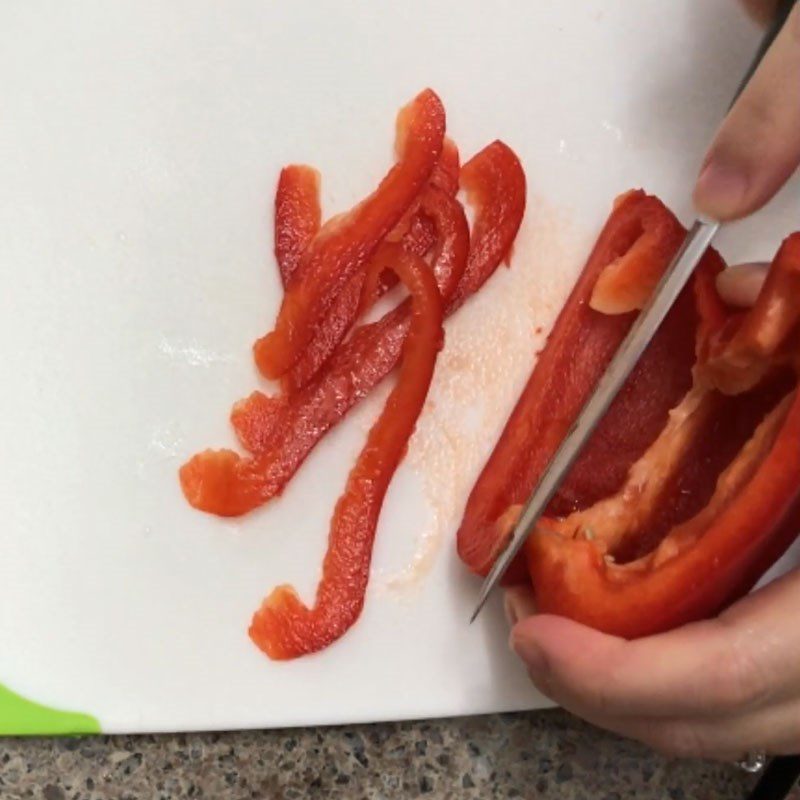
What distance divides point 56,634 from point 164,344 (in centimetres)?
28

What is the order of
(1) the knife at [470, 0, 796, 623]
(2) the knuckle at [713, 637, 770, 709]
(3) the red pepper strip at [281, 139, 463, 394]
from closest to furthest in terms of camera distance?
1. (2) the knuckle at [713, 637, 770, 709]
2. (1) the knife at [470, 0, 796, 623]
3. (3) the red pepper strip at [281, 139, 463, 394]

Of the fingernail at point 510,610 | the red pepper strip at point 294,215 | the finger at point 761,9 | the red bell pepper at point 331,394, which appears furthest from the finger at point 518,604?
the finger at point 761,9

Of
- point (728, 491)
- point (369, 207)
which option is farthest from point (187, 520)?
point (728, 491)

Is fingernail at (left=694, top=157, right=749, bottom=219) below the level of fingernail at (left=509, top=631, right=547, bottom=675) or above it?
above

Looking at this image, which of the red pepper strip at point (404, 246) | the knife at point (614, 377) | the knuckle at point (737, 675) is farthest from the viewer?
the red pepper strip at point (404, 246)

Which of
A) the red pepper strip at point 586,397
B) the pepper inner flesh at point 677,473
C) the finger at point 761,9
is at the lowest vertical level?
the pepper inner flesh at point 677,473

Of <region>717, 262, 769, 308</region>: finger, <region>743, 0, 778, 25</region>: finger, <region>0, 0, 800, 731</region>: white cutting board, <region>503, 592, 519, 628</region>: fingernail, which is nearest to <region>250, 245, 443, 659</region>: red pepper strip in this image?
<region>0, 0, 800, 731</region>: white cutting board

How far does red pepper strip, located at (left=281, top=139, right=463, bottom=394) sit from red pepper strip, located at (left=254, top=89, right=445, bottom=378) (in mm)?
11

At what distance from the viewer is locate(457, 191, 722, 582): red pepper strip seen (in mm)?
1100

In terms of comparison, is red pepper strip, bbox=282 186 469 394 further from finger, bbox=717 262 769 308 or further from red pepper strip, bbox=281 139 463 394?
finger, bbox=717 262 769 308

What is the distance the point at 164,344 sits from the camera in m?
1.12

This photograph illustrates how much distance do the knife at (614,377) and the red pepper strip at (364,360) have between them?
0.18 meters

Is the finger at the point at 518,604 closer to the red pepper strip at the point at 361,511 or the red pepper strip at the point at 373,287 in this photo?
the red pepper strip at the point at 361,511

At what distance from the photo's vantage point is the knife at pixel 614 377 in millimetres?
1020
